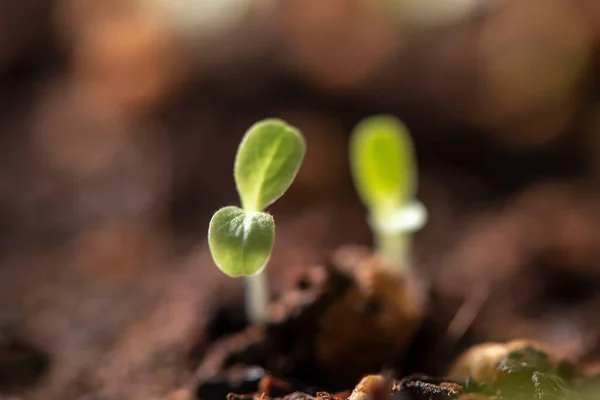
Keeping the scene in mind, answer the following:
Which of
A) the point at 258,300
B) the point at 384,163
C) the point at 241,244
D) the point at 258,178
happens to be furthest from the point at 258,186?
the point at 384,163

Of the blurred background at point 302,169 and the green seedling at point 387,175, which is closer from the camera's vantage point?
the green seedling at point 387,175

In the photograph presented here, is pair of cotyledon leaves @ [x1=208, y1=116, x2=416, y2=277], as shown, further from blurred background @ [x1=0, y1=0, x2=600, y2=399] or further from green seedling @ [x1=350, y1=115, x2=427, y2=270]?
blurred background @ [x1=0, y1=0, x2=600, y2=399]

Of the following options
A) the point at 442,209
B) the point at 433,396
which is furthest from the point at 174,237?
the point at 433,396

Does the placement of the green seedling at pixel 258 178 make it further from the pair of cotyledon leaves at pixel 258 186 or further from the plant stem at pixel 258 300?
Result: the plant stem at pixel 258 300

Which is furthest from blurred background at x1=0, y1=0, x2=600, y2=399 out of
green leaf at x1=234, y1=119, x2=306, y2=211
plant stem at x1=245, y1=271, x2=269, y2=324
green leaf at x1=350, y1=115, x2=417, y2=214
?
green leaf at x1=234, y1=119, x2=306, y2=211

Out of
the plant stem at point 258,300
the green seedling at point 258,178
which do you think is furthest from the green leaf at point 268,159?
the plant stem at point 258,300

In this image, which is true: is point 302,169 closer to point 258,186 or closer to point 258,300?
point 258,300

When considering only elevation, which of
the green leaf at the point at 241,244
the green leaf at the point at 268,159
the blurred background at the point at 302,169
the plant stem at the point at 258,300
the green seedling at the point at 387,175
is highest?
the blurred background at the point at 302,169
